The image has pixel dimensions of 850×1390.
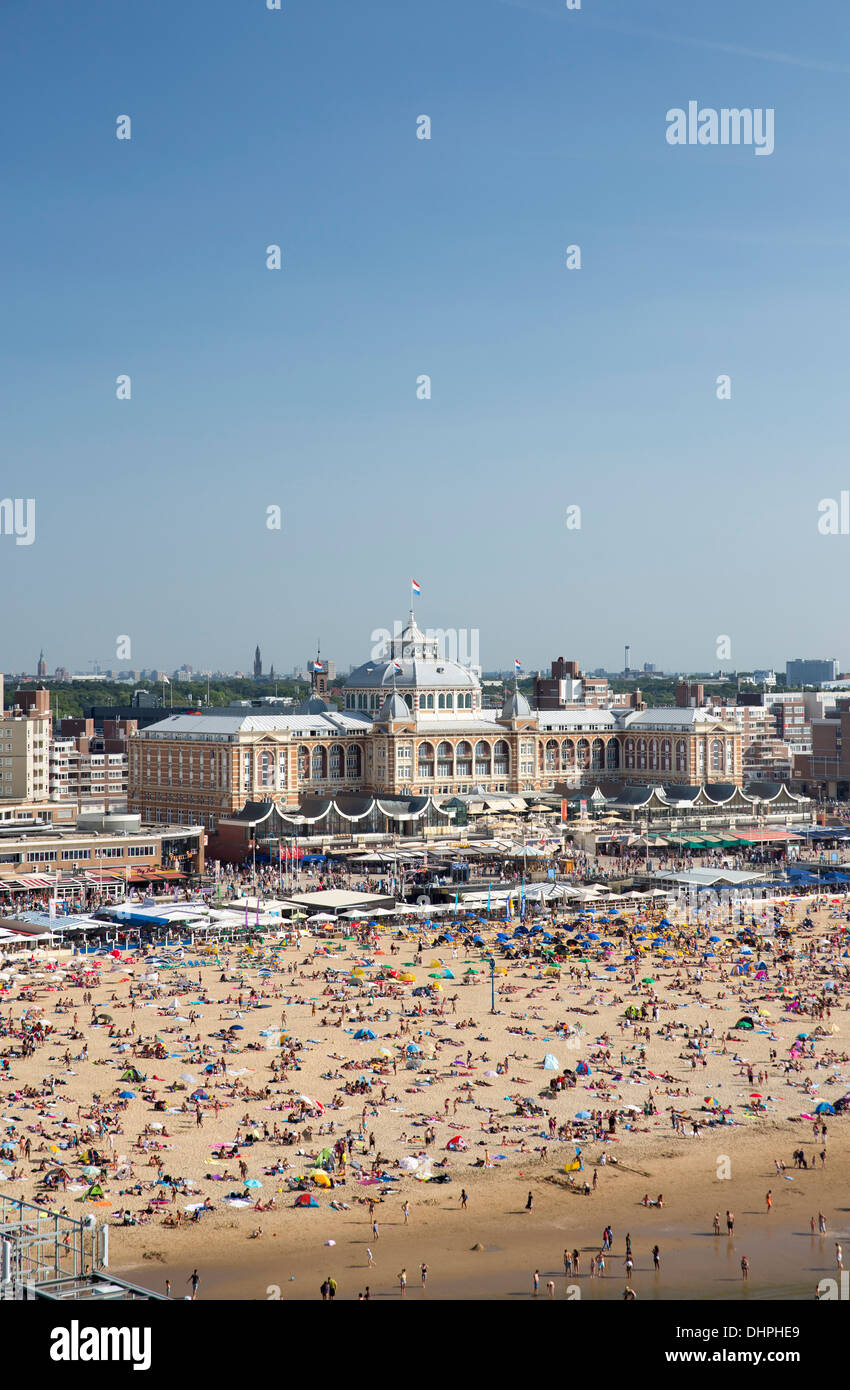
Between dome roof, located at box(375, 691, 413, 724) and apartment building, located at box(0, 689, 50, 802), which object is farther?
apartment building, located at box(0, 689, 50, 802)

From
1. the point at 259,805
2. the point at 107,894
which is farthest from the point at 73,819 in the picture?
the point at 107,894

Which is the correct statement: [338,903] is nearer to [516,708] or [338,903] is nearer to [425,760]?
[425,760]

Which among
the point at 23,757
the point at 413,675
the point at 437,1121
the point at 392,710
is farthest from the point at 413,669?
the point at 437,1121

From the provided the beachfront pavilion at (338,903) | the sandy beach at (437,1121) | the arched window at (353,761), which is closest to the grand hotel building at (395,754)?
the arched window at (353,761)

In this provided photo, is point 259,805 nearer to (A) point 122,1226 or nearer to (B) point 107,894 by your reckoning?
(B) point 107,894

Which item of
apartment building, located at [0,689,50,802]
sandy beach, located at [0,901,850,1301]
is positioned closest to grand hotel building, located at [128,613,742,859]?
apartment building, located at [0,689,50,802]

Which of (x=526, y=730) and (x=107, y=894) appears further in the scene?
(x=526, y=730)

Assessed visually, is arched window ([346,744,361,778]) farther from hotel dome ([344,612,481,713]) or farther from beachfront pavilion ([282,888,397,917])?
beachfront pavilion ([282,888,397,917])
